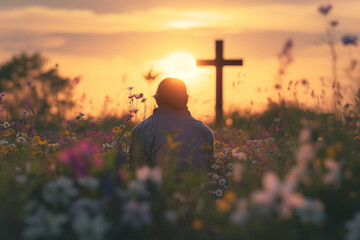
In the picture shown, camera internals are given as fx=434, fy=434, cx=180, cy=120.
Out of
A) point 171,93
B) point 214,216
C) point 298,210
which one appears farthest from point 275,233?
point 171,93

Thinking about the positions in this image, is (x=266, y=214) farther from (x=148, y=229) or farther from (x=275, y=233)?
(x=148, y=229)

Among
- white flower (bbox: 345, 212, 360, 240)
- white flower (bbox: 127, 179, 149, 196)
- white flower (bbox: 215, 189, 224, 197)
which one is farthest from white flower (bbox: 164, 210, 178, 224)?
white flower (bbox: 215, 189, 224, 197)

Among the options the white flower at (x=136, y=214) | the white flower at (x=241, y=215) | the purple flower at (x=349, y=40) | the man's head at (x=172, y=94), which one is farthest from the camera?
the man's head at (x=172, y=94)

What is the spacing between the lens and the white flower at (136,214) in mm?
2398

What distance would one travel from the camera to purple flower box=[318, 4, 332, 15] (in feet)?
13.6

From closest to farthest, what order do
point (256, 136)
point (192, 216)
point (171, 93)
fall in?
point (192, 216), point (171, 93), point (256, 136)

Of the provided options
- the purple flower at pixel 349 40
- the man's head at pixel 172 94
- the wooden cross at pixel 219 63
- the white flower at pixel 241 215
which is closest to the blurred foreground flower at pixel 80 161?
the white flower at pixel 241 215

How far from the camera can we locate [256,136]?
25.8 feet

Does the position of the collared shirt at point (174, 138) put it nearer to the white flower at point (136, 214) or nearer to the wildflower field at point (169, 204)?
the wildflower field at point (169, 204)

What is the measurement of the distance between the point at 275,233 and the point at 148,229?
2.38ft

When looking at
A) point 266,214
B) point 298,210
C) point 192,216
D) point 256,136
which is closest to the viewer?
point 266,214

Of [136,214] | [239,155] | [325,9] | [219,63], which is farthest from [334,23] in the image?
[219,63]

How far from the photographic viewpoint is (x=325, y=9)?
417 centimetres

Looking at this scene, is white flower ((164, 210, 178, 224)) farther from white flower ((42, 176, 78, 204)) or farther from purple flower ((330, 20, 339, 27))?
purple flower ((330, 20, 339, 27))
